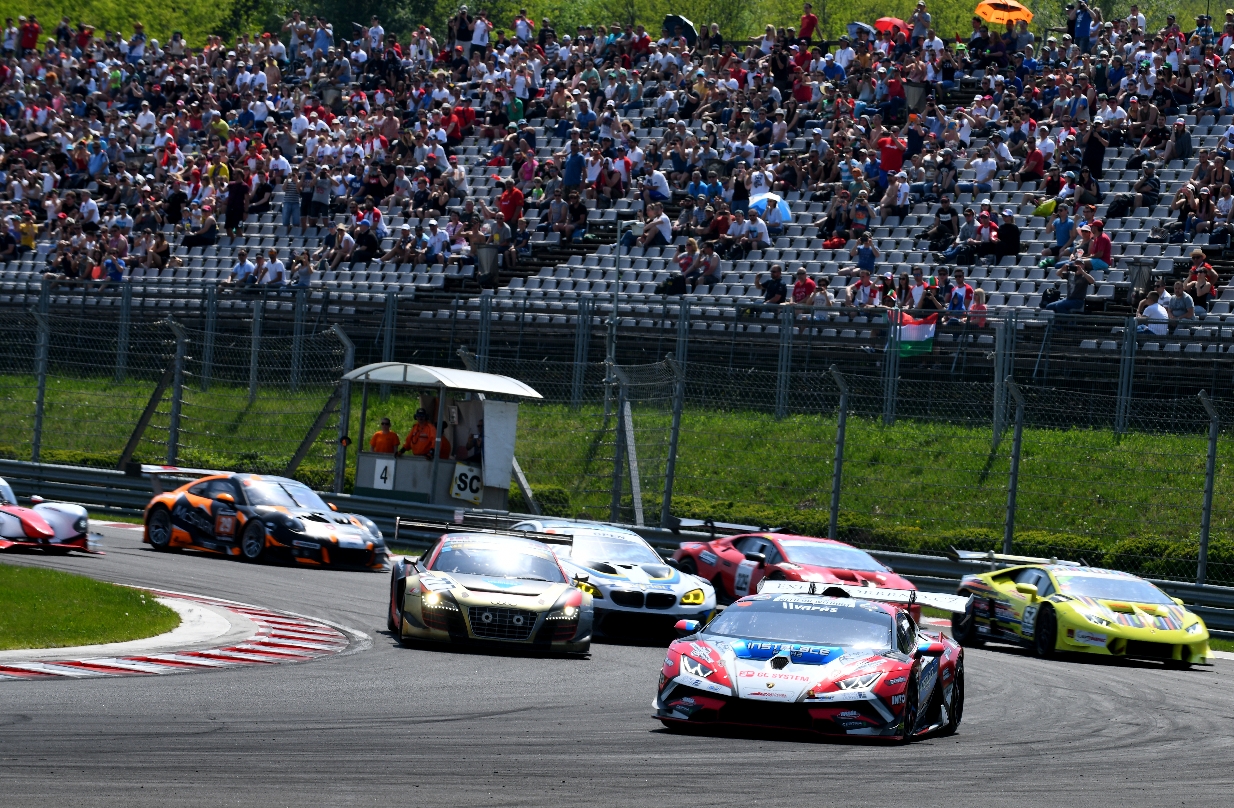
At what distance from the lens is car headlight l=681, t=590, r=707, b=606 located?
57.2 feet

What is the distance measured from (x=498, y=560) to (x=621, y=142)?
2151cm

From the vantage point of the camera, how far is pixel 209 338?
29.0m

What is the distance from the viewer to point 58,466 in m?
28.6

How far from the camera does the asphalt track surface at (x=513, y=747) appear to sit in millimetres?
8398

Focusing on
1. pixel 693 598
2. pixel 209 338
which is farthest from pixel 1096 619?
pixel 209 338

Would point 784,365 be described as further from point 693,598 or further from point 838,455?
point 693,598

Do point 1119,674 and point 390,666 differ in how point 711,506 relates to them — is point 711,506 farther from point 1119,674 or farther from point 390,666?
point 390,666

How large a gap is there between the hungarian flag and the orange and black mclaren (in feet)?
25.3

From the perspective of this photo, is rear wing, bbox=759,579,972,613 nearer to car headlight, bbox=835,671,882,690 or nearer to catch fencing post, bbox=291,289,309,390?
car headlight, bbox=835,671,882,690

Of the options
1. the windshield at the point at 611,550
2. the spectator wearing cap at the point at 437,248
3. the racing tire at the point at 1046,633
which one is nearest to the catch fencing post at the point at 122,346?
the spectator wearing cap at the point at 437,248

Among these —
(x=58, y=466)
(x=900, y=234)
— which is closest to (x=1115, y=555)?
(x=900, y=234)

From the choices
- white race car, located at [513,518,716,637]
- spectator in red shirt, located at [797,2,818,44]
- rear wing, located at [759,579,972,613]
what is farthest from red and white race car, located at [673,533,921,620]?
spectator in red shirt, located at [797,2,818,44]

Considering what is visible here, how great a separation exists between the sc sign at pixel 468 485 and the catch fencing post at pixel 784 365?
15.4 feet

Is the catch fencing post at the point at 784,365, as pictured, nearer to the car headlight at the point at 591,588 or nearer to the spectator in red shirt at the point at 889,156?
the spectator in red shirt at the point at 889,156
